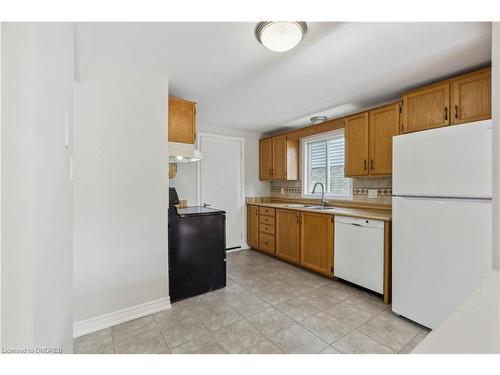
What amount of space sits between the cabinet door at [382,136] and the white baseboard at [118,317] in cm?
264

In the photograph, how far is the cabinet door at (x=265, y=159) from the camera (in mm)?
4195

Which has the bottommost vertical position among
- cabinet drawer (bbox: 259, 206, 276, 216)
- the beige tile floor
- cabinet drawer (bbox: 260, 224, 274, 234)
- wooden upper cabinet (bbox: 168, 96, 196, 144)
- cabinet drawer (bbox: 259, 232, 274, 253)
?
the beige tile floor

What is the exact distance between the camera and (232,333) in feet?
5.82

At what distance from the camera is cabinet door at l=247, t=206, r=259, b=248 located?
4.00 meters

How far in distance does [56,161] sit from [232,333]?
169 centimetres

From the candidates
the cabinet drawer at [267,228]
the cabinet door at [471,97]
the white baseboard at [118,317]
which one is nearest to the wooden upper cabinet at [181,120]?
the white baseboard at [118,317]

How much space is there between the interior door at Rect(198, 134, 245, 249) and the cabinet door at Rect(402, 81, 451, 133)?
258 centimetres

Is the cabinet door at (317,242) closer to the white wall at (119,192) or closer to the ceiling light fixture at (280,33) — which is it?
the white wall at (119,192)

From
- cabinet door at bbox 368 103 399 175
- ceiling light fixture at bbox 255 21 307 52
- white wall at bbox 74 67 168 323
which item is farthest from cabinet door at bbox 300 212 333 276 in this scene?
ceiling light fixture at bbox 255 21 307 52

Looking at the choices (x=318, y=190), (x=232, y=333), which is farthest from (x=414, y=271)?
(x=318, y=190)

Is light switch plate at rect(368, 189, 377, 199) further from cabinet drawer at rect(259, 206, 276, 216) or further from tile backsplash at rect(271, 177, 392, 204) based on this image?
cabinet drawer at rect(259, 206, 276, 216)

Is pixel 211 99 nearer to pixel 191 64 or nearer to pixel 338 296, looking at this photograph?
pixel 191 64

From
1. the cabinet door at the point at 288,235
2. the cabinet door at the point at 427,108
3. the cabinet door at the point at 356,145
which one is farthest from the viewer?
the cabinet door at the point at 288,235
